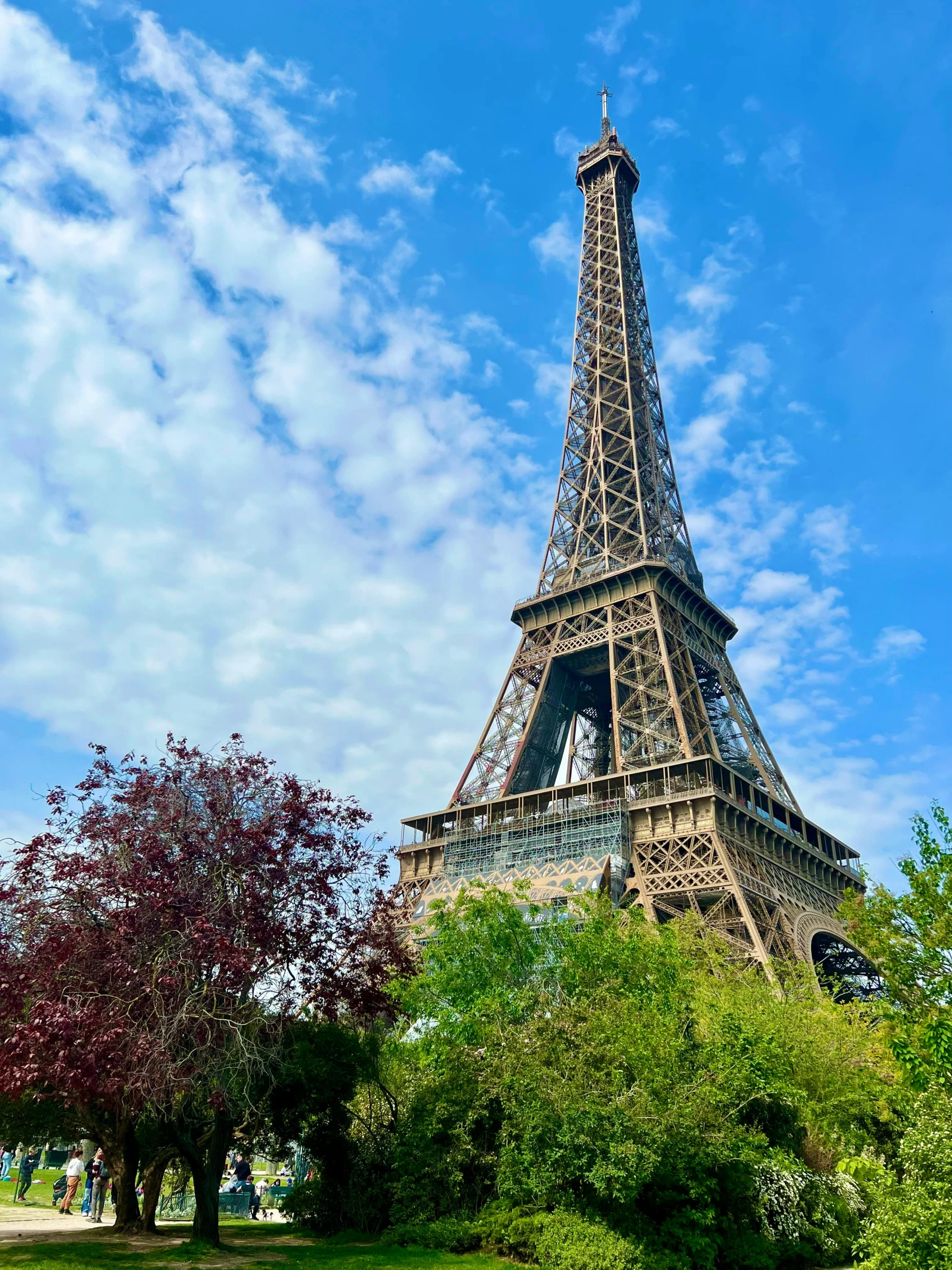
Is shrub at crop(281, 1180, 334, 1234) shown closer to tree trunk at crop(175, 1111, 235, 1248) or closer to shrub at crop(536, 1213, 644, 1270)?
tree trunk at crop(175, 1111, 235, 1248)

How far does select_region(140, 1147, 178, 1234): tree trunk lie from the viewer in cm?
1750

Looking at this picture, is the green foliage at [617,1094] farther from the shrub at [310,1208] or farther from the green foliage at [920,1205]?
the green foliage at [920,1205]

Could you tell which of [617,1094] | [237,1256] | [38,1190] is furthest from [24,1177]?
[617,1094]

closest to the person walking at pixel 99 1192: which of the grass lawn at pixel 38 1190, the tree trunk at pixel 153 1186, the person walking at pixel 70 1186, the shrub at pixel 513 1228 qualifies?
the person walking at pixel 70 1186

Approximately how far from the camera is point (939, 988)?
14.1 m

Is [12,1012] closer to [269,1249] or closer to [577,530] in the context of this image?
[269,1249]

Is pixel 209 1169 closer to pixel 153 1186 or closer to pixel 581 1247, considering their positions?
pixel 153 1186

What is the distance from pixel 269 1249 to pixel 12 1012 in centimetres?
646

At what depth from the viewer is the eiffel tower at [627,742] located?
3634 cm

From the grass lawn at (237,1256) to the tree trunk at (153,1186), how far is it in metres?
1.19

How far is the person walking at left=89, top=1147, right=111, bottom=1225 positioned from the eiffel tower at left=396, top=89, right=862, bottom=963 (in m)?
12.8

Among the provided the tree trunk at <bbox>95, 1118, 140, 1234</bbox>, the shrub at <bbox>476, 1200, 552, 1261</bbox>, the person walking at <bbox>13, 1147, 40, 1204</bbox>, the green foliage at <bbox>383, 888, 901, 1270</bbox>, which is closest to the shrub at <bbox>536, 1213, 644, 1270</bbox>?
the green foliage at <bbox>383, 888, 901, 1270</bbox>

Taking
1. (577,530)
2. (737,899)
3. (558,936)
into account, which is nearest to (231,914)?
(558,936)

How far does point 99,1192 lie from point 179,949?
32.8 ft
